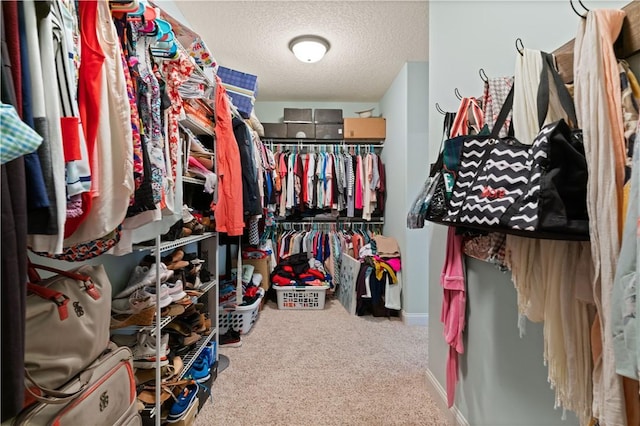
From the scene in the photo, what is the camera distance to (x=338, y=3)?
1.93m

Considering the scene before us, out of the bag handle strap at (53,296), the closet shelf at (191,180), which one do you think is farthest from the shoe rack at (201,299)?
the bag handle strap at (53,296)

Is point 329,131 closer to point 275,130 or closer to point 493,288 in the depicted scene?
point 275,130

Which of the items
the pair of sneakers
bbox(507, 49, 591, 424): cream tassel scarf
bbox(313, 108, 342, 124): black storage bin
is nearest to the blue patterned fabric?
bbox(507, 49, 591, 424): cream tassel scarf

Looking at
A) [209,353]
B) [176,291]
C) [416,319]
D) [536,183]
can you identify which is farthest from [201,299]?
[536,183]

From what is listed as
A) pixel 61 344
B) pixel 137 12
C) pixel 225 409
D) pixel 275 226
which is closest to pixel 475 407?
pixel 225 409

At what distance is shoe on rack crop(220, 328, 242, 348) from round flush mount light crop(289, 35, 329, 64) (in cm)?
237

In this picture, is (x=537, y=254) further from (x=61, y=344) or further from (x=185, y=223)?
(x=185, y=223)

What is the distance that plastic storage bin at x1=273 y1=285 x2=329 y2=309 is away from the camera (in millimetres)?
2986

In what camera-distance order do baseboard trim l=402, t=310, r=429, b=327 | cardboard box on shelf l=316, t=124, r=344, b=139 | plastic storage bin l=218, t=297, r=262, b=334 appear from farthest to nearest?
cardboard box on shelf l=316, t=124, r=344, b=139
baseboard trim l=402, t=310, r=429, b=327
plastic storage bin l=218, t=297, r=262, b=334

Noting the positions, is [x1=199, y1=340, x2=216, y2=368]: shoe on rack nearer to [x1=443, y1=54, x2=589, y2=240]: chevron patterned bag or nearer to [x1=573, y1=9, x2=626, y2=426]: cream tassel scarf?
[x1=443, y1=54, x2=589, y2=240]: chevron patterned bag

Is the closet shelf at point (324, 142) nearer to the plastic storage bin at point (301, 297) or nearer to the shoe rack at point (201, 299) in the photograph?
the plastic storage bin at point (301, 297)

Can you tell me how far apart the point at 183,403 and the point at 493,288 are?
1.48m

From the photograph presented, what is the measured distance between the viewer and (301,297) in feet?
9.89

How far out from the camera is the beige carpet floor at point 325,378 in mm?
1469
